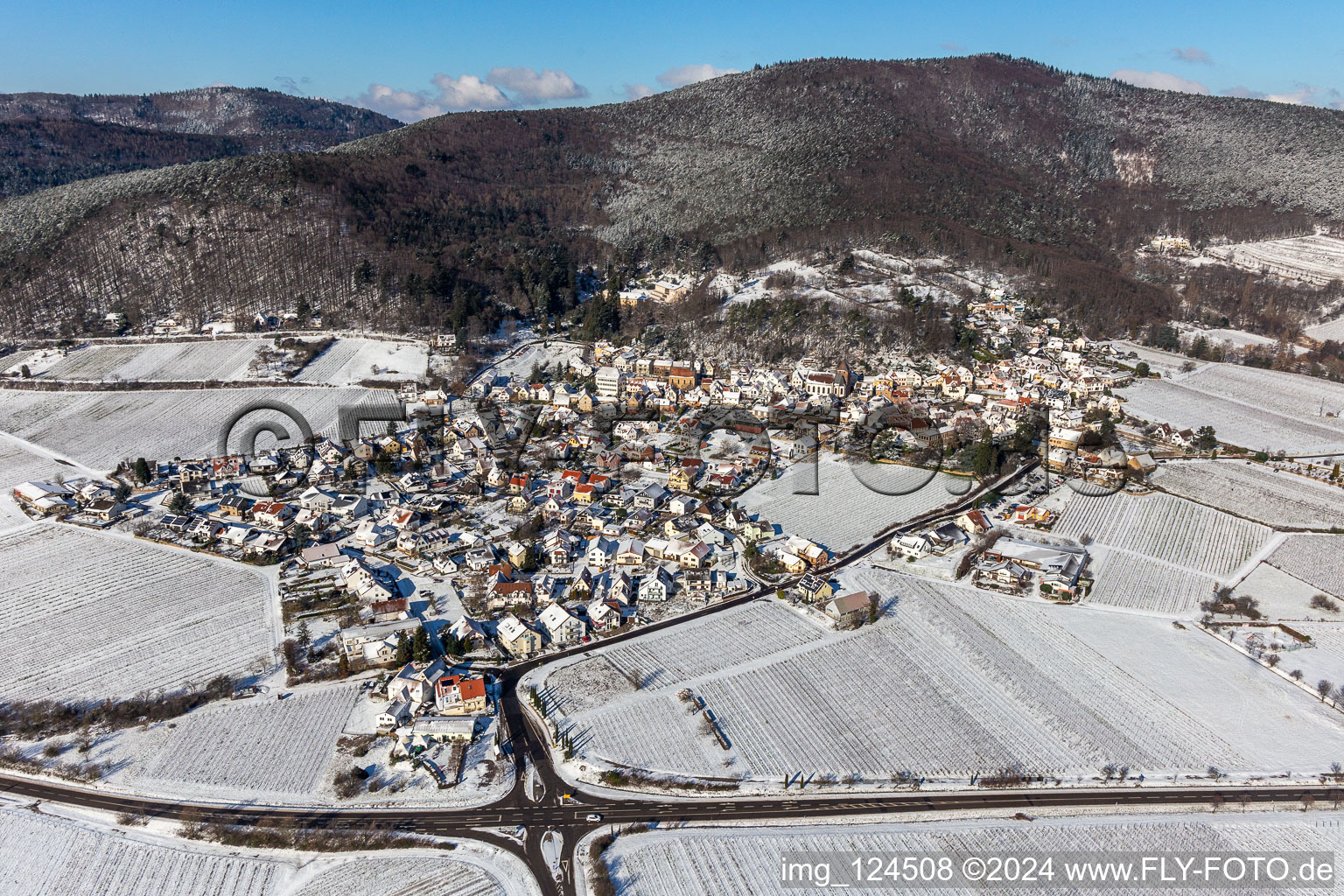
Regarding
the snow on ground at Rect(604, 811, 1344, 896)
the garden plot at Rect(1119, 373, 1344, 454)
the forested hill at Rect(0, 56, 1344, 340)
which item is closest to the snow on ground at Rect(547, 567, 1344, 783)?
the snow on ground at Rect(604, 811, 1344, 896)

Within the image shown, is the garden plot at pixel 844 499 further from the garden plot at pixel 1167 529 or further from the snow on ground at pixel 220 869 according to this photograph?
the snow on ground at pixel 220 869

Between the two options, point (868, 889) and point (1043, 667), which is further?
point (1043, 667)

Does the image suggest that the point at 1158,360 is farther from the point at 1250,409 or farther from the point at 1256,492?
the point at 1256,492

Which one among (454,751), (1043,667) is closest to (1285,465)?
(1043,667)

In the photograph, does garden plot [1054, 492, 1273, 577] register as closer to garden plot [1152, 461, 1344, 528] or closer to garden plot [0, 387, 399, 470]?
garden plot [1152, 461, 1344, 528]

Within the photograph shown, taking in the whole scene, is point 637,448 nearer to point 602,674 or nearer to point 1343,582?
point 602,674

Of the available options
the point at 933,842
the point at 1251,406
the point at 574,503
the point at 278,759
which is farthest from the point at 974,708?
the point at 1251,406
